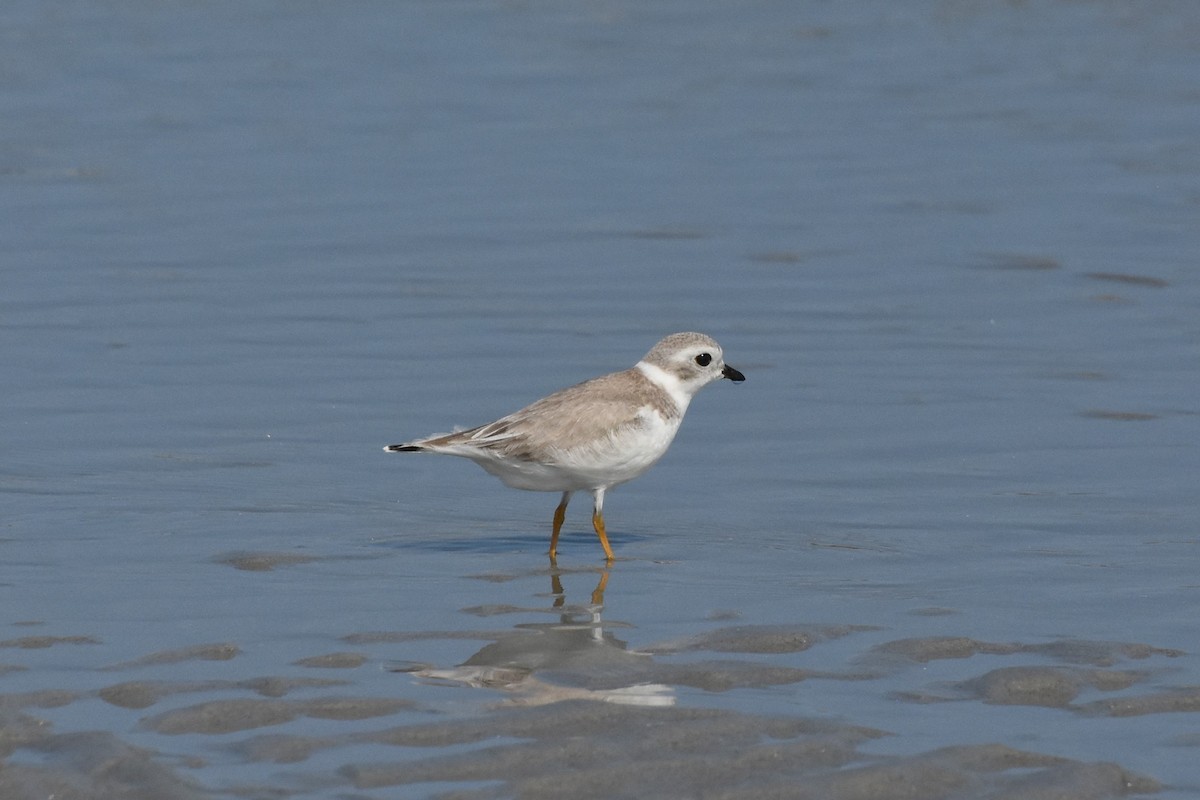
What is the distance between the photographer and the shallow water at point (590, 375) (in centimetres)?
764

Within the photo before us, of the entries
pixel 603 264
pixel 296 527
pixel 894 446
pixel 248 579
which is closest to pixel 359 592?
pixel 248 579

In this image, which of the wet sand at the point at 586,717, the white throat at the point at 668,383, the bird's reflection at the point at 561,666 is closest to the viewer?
the wet sand at the point at 586,717

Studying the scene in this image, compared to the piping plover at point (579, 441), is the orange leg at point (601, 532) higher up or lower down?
lower down

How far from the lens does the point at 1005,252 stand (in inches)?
683

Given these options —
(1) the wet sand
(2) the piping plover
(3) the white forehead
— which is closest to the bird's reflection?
(1) the wet sand

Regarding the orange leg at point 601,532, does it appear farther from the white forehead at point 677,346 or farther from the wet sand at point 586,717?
the wet sand at point 586,717

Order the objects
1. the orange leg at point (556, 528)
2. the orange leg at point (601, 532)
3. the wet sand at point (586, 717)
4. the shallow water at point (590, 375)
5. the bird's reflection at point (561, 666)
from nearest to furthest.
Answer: the wet sand at point (586, 717), the shallow water at point (590, 375), the bird's reflection at point (561, 666), the orange leg at point (601, 532), the orange leg at point (556, 528)

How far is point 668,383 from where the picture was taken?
1111 cm

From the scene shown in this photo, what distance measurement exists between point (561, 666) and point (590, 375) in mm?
5767

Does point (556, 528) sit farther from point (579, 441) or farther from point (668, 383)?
point (668, 383)

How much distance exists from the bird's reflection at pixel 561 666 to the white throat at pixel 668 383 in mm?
1945

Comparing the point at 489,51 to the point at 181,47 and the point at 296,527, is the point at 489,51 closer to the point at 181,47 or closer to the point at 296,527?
the point at 181,47

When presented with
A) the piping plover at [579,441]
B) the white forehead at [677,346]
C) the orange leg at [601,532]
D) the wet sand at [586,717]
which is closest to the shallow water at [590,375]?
the wet sand at [586,717]

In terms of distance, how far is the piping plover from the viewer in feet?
34.1
